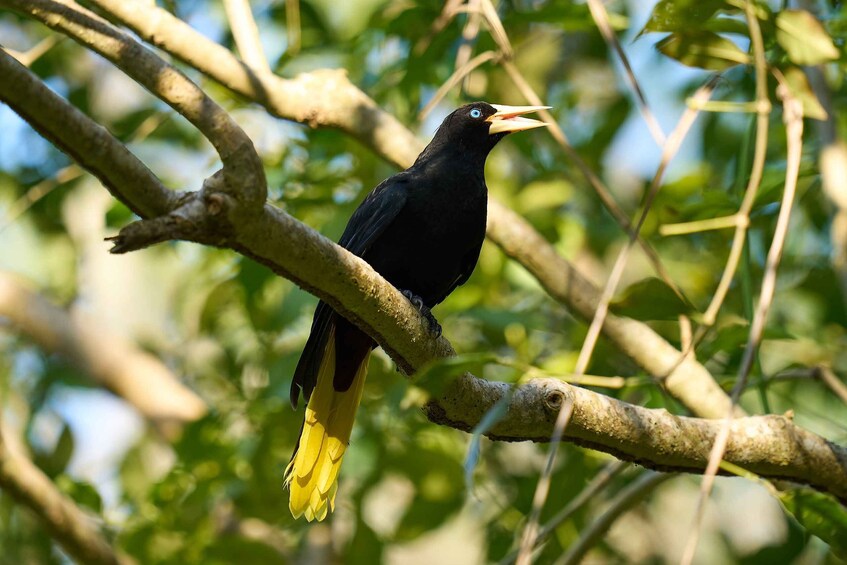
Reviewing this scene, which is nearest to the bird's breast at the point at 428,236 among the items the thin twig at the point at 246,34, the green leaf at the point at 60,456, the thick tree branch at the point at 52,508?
the thin twig at the point at 246,34

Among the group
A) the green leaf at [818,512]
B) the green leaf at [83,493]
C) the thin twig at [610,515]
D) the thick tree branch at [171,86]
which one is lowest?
the green leaf at [83,493]

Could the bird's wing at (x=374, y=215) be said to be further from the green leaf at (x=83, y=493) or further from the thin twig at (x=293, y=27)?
Answer: the green leaf at (x=83, y=493)

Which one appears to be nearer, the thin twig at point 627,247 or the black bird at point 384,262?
the thin twig at point 627,247

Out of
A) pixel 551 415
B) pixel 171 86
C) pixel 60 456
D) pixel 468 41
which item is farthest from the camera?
pixel 60 456

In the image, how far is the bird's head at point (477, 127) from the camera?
4.19 metres

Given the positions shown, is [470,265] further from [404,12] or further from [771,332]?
[771,332]

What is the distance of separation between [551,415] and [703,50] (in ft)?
4.96

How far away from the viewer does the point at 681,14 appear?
10.8 feet

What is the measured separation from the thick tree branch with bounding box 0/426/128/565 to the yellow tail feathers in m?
1.11

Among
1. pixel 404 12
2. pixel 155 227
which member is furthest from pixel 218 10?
pixel 155 227

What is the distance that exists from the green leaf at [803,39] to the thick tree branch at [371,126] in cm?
103

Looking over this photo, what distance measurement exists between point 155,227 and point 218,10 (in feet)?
13.7

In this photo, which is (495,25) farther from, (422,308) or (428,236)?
(422,308)

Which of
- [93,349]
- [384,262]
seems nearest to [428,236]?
[384,262]
